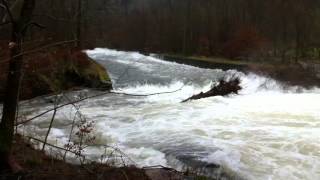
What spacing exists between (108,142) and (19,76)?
5.68m

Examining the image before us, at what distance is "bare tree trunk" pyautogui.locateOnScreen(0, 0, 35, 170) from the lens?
599cm

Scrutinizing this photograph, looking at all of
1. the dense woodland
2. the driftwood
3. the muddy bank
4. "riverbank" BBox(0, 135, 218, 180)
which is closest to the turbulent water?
the driftwood

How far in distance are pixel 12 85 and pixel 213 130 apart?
741 cm

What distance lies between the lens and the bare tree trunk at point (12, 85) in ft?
19.7

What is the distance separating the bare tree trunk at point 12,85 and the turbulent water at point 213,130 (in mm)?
1700

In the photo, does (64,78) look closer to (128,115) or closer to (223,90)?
(223,90)

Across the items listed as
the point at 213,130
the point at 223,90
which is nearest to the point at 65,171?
the point at 213,130

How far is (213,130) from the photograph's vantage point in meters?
13.0

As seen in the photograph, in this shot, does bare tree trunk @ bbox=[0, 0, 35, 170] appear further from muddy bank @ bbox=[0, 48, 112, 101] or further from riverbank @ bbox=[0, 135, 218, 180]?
muddy bank @ bbox=[0, 48, 112, 101]

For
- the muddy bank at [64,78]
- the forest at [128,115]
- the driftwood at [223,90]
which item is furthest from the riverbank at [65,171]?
the driftwood at [223,90]

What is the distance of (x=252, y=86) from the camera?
79.6 ft

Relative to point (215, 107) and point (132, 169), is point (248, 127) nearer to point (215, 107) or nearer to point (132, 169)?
point (215, 107)

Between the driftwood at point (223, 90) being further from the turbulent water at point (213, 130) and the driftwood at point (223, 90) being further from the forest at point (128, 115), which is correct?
the turbulent water at point (213, 130)

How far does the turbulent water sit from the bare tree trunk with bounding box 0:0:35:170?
170cm
